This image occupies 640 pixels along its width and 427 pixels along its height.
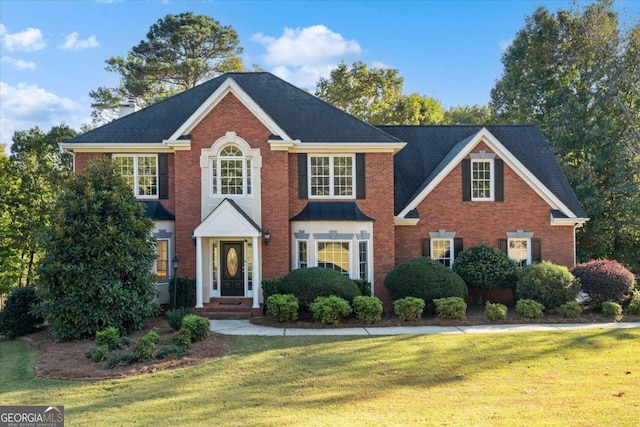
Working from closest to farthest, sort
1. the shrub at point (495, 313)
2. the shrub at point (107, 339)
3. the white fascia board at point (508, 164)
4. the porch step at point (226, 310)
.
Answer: the shrub at point (107, 339)
the shrub at point (495, 313)
the porch step at point (226, 310)
the white fascia board at point (508, 164)

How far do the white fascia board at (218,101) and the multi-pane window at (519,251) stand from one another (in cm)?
957

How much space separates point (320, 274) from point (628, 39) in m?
21.0

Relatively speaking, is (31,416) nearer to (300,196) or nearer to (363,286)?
(363,286)

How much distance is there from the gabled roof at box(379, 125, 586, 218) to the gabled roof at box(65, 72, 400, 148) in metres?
2.64

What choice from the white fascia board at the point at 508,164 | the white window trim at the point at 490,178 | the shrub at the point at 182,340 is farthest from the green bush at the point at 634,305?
the shrub at the point at 182,340

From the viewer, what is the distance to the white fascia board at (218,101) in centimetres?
1730

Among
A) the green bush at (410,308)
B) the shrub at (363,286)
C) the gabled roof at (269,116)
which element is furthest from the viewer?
the gabled roof at (269,116)

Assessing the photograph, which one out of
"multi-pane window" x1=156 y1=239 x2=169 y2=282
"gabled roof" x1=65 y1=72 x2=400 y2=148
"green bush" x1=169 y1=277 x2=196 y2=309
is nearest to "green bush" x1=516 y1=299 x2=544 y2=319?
"gabled roof" x1=65 y1=72 x2=400 y2=148

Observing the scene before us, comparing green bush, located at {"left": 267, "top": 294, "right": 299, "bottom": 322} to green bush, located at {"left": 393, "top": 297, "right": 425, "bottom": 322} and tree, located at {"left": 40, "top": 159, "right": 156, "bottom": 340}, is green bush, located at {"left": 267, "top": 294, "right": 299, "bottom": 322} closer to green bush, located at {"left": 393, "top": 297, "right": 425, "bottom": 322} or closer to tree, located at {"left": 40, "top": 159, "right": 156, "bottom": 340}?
green bush, located at {"left": 393, "top": 297, "right": 425, "bottom": 322}

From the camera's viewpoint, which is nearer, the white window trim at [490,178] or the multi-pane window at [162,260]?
the multi-pane window at [162,260]

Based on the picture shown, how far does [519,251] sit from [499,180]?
2.87 metres

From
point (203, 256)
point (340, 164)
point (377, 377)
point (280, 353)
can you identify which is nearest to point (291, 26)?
point (340, 164)

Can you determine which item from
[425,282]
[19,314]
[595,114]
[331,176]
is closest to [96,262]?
[19,314]

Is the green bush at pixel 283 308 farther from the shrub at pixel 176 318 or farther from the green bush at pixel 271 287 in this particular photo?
the shrub at pixel 176 318
